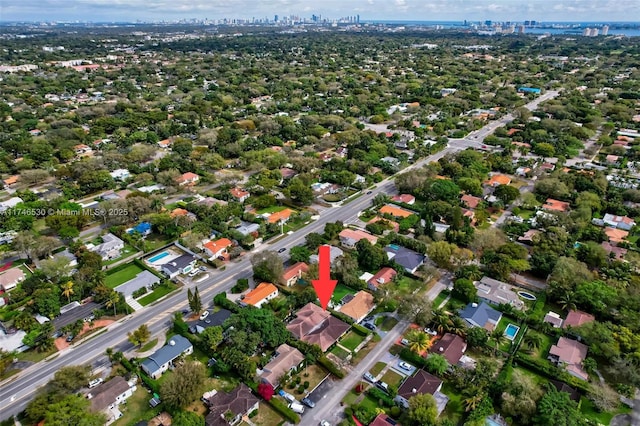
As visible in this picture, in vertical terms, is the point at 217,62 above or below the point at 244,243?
above

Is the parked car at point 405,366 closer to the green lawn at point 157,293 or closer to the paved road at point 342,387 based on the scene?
the paved road at point 342,387

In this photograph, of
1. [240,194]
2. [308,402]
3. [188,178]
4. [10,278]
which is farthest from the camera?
[188,178]

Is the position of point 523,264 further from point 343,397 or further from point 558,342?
point 343,397

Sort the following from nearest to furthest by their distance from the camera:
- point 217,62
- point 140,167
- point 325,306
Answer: point 325,306 → point 140,167 → point 217,62

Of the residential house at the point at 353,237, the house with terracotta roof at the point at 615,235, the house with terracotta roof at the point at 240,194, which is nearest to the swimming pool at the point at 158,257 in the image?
the house with terracotta roof at the point at 240,194

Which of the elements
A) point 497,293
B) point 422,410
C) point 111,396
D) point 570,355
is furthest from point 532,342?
point 111,396

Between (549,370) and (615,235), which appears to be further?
(615,235)

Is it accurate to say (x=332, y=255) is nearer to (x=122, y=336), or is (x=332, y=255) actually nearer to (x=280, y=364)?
(x=280, y=364)

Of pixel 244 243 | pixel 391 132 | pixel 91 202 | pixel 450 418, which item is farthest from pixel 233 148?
pixel 450 418
